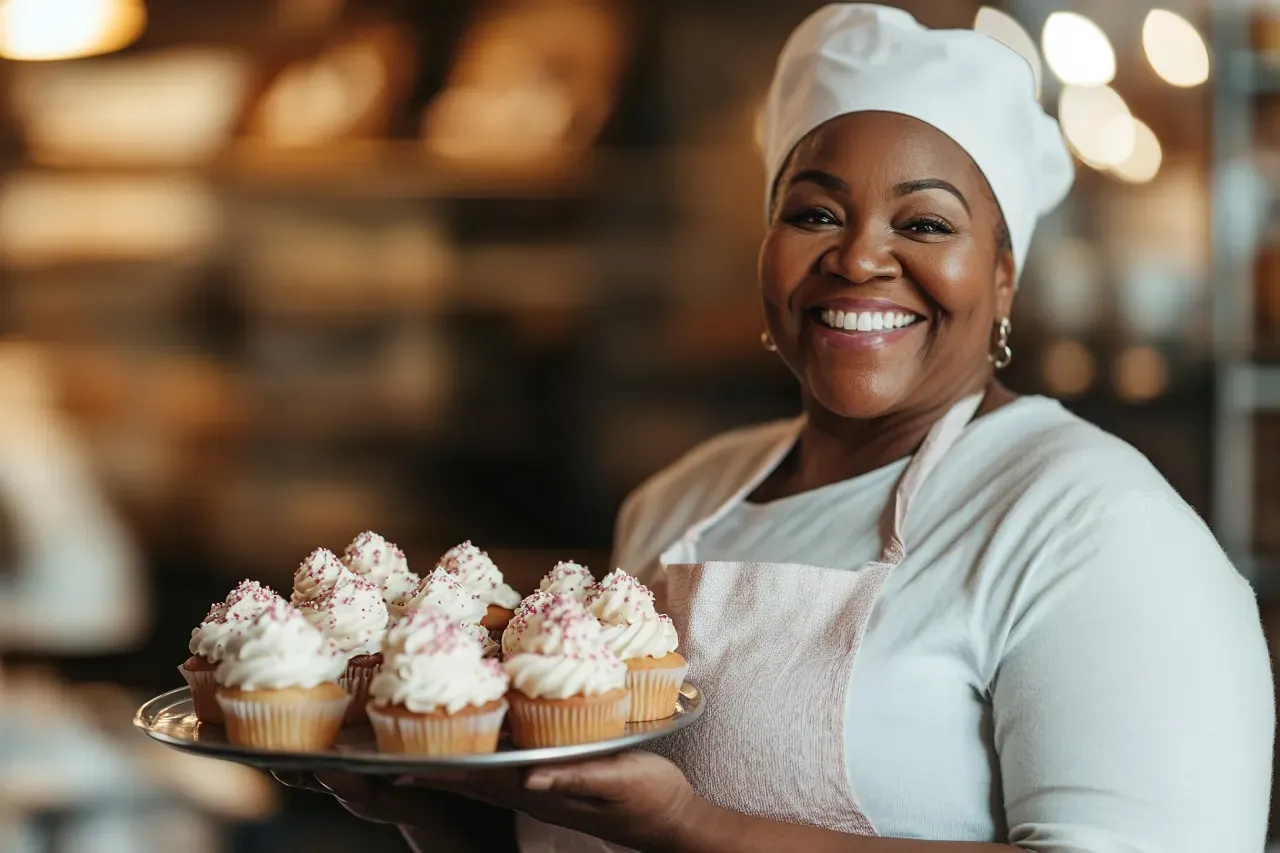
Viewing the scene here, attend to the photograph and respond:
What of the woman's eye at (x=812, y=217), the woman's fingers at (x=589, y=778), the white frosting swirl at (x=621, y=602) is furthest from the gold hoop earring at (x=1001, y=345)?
the woman's fingers at (x=589, y=778)

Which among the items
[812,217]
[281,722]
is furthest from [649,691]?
[812,217]

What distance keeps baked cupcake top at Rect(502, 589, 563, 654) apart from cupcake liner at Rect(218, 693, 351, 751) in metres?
0.20

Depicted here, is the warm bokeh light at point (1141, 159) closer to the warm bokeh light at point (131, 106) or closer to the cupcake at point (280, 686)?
the warm bokeh light at point (131, 106)

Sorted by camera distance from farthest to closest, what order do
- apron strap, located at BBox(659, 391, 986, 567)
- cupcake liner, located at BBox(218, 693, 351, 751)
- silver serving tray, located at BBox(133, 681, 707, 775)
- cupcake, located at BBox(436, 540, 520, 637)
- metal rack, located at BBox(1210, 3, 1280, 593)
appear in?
metal rack, located at BBox(1210, 3, 1280, 593) < cupcake, located at BBox(436, 540, 520, 637) < apron strap, located at BBox(659, 391, 986, 567) < cupcake liner, located at BBox(218, 693, 351, 751) < silver serving tray, located at BBox(133, 681, 707, 775)

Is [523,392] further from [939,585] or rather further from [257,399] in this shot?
[939,585]

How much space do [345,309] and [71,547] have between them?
1086 mm

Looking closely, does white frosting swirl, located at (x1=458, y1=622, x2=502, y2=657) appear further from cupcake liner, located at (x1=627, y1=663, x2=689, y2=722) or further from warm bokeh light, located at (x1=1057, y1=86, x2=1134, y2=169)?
warm bokeh light, located at (x1=1057, y1=86, x2=1134, y2=169)

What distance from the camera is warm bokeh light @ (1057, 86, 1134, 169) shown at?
3.80 m

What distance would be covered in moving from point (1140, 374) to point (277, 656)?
9.68 ft

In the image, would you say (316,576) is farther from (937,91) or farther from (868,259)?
(937,91)

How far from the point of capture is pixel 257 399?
13.8 feet

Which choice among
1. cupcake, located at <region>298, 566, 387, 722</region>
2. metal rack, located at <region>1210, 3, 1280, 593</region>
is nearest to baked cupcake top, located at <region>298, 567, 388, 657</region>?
cupcake, located at <region>298, 566, 387, 722</region>

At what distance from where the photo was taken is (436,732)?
4.53 feet

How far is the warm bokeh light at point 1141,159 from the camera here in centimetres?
378
